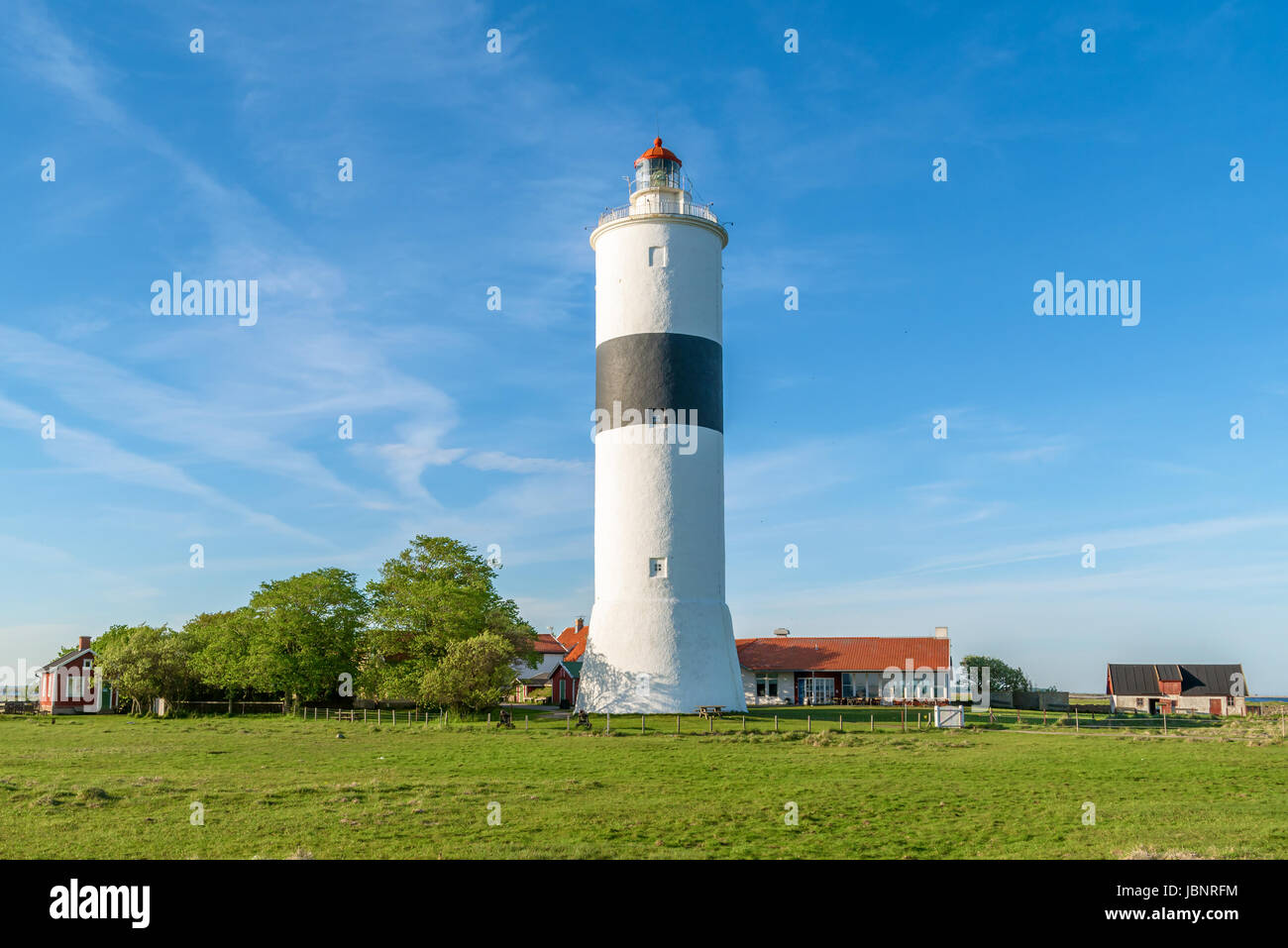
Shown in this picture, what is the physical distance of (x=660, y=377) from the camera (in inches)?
1758

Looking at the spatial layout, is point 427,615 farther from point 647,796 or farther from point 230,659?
point 647,796

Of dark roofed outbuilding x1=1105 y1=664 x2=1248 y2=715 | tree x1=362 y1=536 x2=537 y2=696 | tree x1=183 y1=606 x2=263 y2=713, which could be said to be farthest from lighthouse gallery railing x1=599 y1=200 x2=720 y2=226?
dark roofed outbuilding x1=1105 y1=664 x2=1248 y2=715

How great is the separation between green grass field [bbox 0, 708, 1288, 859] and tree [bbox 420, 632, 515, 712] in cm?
610

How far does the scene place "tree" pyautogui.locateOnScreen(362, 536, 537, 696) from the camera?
4475 cm

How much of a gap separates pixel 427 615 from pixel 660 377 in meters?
16.0

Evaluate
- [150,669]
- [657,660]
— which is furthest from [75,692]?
[657,660]

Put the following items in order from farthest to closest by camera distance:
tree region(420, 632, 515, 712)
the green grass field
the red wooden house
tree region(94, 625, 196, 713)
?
the red wooden house, tree region(94, 625, 196, 713), tree region(420, 632, 515, 712), the green grass field

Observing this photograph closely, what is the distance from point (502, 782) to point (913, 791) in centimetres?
887

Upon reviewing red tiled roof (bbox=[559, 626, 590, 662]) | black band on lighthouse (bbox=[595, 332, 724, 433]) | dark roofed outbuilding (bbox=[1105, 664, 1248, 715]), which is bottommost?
dark roofed outbuilding (bbox=[1105, 664, 1248, 715])

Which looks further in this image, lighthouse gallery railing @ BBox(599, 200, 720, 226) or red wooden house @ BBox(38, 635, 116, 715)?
red wooden house @ BBox(38, 635, 116, 715)

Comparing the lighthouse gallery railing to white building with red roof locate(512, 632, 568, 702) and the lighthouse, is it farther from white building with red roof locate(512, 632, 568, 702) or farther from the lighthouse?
white building with red roof locate(512, 632, 568, 702)

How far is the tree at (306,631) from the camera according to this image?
47.7 meters
